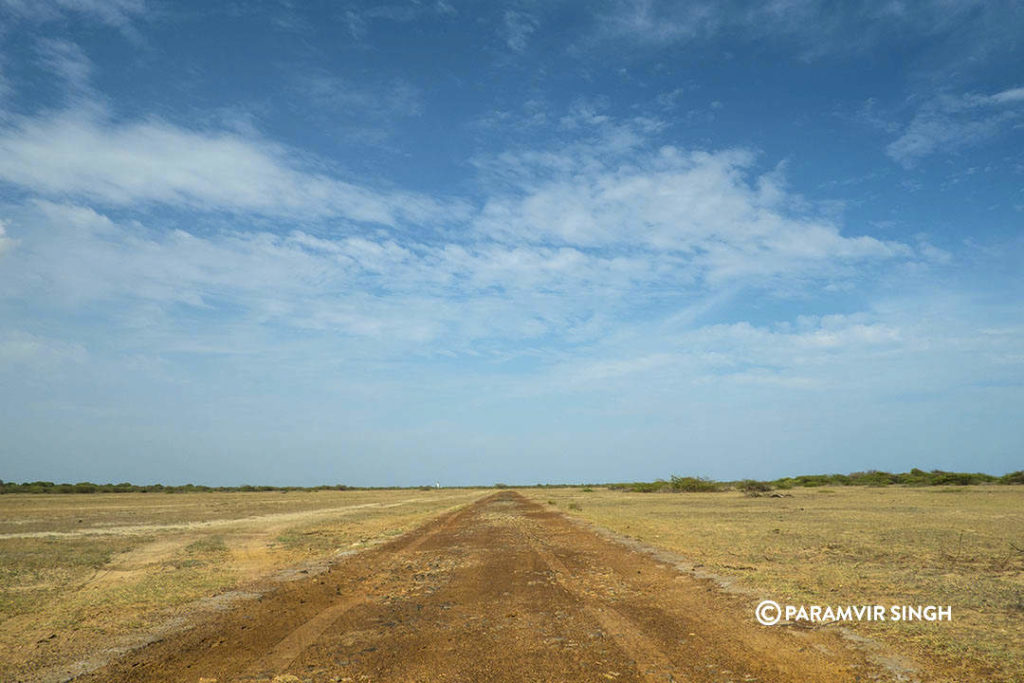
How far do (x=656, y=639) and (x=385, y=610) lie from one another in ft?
16.5

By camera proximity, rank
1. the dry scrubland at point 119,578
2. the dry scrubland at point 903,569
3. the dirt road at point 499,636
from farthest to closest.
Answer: the dry scrubland at point 119,578 → the dry scrubland at point 903,569 → the dirt road at point 499,636

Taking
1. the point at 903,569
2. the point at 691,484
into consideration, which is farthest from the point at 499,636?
the point at 691,484

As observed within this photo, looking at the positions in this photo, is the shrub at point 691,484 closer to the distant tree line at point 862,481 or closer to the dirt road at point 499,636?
the distant tree line at point 862,481

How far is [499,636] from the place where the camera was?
8.30m

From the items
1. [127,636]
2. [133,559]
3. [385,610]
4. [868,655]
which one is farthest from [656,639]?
[133,559]

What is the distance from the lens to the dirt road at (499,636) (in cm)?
675

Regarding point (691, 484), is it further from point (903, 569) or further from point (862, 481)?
point (903, 569)

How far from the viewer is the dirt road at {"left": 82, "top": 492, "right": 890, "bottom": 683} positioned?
22.1 ft

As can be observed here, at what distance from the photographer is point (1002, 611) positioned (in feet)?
29.7

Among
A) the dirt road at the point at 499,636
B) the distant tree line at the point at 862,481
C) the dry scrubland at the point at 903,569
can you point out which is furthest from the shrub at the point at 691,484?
the dirt road at the point at 499,636

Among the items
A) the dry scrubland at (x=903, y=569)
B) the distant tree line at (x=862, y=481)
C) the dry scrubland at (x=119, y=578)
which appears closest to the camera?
the dry scrubland at (x=903, y=569)

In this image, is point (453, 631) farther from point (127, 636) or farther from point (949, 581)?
point (949, 581)

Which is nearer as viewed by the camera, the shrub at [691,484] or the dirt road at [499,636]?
the dirt road at [499,636]

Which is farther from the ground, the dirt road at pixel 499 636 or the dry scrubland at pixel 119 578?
the dirt road at pixel 499 636
